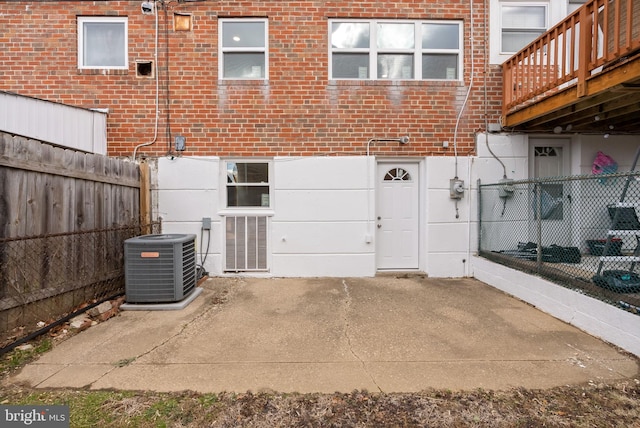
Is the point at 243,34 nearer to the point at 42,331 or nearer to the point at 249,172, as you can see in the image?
the point at 249,172

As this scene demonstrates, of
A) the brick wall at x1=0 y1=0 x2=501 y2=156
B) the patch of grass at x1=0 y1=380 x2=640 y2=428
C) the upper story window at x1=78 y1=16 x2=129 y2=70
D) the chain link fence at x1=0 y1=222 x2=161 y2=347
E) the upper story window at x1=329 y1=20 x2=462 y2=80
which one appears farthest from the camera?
the upper story window at x1=329 y1=20 x2=462 y2=80

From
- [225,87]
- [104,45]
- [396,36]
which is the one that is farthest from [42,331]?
[396,36]

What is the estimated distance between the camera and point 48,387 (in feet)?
8.50

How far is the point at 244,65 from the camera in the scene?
6.07m

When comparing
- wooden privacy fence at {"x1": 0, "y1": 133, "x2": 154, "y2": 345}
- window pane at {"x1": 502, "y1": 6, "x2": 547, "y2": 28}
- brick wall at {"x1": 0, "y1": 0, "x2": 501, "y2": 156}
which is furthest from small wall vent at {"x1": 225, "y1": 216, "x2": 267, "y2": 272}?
window pane at {"x1": 502, "y1": 6, "x2": 547, "y2": 28}

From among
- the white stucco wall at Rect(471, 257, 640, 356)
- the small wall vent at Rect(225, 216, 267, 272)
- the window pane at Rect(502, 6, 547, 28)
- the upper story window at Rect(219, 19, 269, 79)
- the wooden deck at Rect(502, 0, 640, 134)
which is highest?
the window pane at Rect(502, 6, 547, 28)

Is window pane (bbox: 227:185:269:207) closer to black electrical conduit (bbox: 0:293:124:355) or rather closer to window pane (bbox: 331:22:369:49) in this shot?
black electrical conduit (bbox: 0:293:124:355)

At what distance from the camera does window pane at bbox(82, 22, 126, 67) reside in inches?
236

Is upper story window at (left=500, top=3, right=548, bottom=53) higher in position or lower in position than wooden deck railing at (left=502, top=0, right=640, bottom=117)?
higher

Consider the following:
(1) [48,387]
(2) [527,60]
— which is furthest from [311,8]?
(1) [48,387]

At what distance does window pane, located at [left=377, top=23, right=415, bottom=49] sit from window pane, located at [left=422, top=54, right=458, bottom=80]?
429 millimetres

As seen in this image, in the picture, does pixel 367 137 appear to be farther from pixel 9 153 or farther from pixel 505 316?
pixel 9 153

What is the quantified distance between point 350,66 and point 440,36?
72.8 inches

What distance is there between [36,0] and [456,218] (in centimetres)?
877
